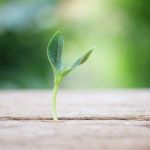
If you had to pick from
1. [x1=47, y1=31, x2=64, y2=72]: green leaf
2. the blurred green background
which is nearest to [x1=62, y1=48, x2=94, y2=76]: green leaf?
[x1=47, y1=31, x2=64, y2=72]: green leaf

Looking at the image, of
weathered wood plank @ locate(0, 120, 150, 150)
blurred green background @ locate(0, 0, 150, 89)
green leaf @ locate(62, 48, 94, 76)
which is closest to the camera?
weathered wood plank @ locate(0, 120, 150, 150)

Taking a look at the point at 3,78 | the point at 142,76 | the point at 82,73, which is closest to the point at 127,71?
the point at 142,76

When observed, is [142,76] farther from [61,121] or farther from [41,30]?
[61,121]

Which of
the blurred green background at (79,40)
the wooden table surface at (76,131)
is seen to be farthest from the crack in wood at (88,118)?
the blurred green background at (79,40)

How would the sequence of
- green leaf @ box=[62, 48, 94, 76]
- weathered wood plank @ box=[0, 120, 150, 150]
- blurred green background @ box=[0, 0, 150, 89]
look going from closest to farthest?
1. weathered wood plank @ box=[0, 120, 150, 150]
2. green leaf @ box=[62, 48, 94, 76]
3. blurred green background @ box=[0, 0, 150, 89]

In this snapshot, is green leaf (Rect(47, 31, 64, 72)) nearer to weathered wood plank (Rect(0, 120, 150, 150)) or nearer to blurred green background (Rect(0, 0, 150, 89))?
weathered wood plank (Rect(0, 120, 150, 150))

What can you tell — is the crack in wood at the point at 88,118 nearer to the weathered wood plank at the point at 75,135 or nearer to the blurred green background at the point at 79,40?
the weathered wood plank at the point at 75,135
